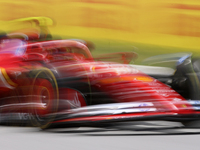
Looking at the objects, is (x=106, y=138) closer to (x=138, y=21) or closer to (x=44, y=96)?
(x=44, y=96)

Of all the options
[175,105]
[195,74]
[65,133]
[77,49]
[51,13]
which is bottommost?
[65,133]

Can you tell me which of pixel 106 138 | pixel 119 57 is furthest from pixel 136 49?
pixel 106 138

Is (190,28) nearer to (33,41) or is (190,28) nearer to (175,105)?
(175,105)

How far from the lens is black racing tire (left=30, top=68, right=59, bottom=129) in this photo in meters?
4.30

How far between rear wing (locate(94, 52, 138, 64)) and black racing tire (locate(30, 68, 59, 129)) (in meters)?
0.64

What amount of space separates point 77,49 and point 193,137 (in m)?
1.71

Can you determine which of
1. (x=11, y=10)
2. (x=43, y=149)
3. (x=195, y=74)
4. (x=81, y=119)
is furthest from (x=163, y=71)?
(x=11, y=10)

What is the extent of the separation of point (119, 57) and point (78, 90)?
0.62 m

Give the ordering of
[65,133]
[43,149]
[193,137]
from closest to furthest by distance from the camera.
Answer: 1. [43,149]
2. [193,137]
3. [65,133]

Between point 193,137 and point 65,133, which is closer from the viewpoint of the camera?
point 193,137

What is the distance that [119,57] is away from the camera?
4262mm

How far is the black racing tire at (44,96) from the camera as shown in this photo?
4297mm

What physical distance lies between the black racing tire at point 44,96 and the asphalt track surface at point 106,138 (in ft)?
0.49

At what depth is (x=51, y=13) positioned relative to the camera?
462 centimetres
